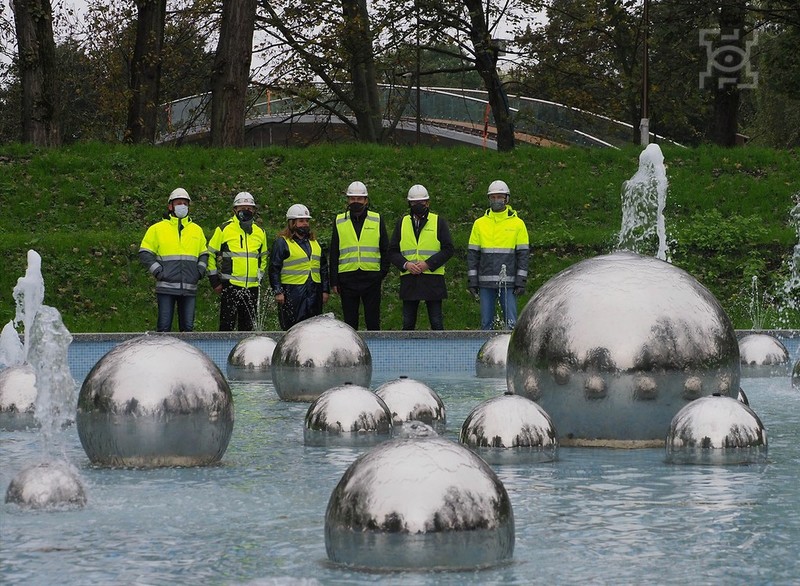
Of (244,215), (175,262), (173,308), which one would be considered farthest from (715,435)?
(244,215)

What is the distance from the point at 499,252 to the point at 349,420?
10.0 m

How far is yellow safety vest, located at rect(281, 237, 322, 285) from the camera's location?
64.0ft

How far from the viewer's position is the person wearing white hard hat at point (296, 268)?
19484 millimetres

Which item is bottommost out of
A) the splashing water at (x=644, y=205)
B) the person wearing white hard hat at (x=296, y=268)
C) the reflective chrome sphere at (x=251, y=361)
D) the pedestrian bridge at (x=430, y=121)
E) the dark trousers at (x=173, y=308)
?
the reflective chrome sphere at (x=251, y=361)

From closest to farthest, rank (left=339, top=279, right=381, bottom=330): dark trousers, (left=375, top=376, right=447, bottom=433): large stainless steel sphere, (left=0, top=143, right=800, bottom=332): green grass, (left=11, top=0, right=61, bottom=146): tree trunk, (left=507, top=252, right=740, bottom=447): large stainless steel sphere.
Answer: (left=507, top=252, right=740, bottom=447): large stainless steel sphere < (left=375, top=376, right=447, bottom=433): large stainless steel sphere < (left=339, top=279, right=381, bottom=330): dark trousers < (left=0, top=143, right=800, bottom=332): green grass < (left=11, top=0, right=61, bottom=146): tree trunk

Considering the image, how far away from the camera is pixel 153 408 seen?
9047 mm

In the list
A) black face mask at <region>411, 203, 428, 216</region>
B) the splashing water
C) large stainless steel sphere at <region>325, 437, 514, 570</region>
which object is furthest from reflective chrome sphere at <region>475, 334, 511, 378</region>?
the splashing water

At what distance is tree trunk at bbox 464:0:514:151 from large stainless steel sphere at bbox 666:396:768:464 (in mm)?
30053

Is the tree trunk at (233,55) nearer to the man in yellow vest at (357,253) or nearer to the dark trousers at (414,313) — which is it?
the man in yellow vest at (357,253)

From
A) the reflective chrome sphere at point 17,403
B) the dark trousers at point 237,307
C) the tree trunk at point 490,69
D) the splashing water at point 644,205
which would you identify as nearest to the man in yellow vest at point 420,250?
the dark trousers at point 237,307

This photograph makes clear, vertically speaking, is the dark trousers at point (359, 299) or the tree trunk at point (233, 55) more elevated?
the tree trunk at point (233, 55)

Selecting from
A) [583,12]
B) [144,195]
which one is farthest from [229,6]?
A: [583,12]

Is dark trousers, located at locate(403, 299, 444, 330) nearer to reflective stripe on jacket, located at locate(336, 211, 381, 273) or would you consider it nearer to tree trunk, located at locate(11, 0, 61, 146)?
reflective stripe on jacket, located at locate(336, 211, 381, 273)

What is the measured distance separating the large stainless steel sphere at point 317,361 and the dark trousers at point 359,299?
590 centimetres
